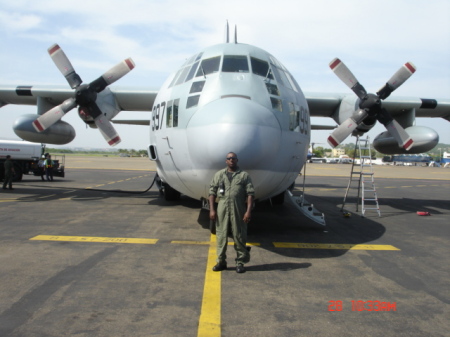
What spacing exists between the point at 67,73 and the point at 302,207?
958cm

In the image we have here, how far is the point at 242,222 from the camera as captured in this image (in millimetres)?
5594

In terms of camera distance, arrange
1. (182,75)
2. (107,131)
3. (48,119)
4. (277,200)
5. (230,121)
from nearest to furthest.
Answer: (230,121) < (182,75) < (48,119) < (277,200) < (107,131)

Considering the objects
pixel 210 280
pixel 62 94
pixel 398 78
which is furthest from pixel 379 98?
pixel 62 94

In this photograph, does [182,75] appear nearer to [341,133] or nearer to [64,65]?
[341,133]

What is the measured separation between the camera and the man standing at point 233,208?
5512 mm

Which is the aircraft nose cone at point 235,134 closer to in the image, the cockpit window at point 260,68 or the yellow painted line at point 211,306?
the cockpit window at point 260,68

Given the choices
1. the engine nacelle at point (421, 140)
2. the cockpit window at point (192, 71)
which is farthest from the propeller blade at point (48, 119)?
the engine nacelle at point (421, 140)

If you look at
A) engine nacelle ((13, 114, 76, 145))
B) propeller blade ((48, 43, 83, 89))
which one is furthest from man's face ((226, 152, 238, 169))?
engine nacelle ((13, 114, 76, 145))

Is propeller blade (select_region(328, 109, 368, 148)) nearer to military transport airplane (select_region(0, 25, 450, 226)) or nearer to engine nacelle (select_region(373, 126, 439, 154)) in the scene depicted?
military transport airplane (select_region(0, 25, 450, 226))

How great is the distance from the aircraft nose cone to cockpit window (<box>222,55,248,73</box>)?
1164mm

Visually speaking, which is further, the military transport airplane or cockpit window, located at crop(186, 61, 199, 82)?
cockpit window, located at crop(186, 61, 199, 82)

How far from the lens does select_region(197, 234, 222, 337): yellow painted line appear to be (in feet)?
11.9

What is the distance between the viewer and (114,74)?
41.6 feet

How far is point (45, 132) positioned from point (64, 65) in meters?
2.53
